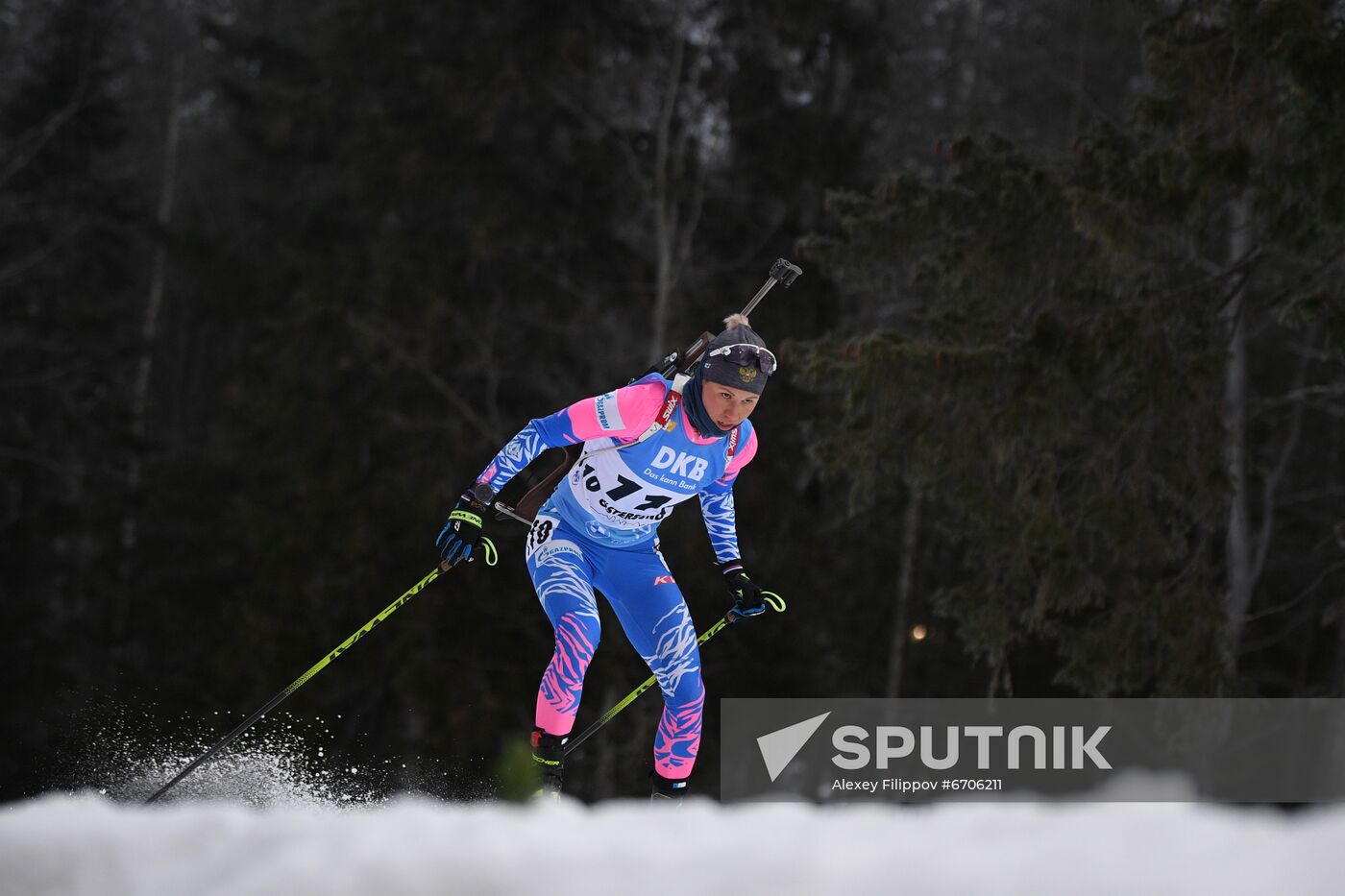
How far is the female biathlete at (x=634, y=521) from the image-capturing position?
191 inches

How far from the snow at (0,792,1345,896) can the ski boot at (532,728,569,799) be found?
8.23ft

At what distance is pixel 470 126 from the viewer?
17.0 metres

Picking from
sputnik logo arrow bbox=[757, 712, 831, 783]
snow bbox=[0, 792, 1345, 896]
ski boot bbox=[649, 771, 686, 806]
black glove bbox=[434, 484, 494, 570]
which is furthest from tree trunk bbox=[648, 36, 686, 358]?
snow bbox=[0, 792, 1345, 896]

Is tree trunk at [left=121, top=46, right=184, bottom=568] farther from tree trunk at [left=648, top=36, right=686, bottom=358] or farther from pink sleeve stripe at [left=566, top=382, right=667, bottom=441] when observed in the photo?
pink sleeve stripe at [left=566, top=382, right=667, bottom=441]

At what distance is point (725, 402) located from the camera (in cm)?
482

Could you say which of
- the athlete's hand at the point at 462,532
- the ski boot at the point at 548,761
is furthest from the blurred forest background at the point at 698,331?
the athlete's hand at the point at 462,532

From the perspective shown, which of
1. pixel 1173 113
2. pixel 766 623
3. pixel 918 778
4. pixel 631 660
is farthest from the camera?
pixel 766 623

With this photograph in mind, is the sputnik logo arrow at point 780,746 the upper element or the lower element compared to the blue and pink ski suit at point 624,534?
lower

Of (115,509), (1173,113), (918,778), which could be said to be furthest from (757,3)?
(115,509)

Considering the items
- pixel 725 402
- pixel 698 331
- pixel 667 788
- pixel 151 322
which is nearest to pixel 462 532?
pixel 725 402

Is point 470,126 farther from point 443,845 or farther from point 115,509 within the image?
point 443,845

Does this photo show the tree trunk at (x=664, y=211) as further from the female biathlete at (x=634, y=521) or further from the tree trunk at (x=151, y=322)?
the tree trunk at (x=151, y=322)

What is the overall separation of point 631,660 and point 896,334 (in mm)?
6250

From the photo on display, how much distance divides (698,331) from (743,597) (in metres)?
9.18
